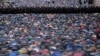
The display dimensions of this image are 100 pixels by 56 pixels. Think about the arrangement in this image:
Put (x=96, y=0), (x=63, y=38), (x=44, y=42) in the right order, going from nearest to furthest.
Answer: (x=44, y=42) → (x=63, y=38) → (x=96, y=0)

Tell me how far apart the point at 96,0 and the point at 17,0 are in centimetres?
543

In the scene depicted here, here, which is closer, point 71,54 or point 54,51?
point 71,54

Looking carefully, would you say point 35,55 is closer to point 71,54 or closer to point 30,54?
point 30,54

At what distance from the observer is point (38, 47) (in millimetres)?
3104

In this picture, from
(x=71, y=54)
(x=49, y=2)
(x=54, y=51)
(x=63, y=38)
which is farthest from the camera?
(x=49, y=2)

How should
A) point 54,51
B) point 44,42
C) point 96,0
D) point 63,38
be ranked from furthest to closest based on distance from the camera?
point 96,0 → point 63,38 → point 44,42 → point 54,51

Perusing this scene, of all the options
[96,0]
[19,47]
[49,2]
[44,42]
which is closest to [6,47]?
[19,47]

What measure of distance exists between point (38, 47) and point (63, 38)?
27.2 inches

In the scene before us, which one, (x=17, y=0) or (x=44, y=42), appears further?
(x=17, y=0)

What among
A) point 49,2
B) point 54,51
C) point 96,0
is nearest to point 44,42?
point 54,51

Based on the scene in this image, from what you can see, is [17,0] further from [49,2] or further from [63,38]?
[63,38]

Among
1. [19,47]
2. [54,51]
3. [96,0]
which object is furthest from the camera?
[96,0]

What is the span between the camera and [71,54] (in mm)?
2725

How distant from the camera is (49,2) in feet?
61.3
